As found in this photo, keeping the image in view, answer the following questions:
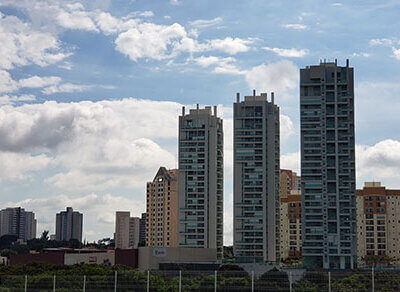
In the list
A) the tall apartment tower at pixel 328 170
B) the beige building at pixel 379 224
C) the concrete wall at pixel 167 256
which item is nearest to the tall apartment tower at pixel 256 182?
the concrete wall at pixel 167 256

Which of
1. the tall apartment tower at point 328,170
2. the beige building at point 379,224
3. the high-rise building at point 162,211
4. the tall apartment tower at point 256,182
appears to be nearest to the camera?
the tall apartment tower at point 328,170

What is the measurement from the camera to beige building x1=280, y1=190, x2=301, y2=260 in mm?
164125

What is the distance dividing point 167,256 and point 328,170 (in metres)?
32.2

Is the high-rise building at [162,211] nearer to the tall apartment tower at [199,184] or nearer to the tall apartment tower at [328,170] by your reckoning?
the tall apartment tower at [199,184]

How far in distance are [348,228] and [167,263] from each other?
1263 inches

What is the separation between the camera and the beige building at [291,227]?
16412 centimetres

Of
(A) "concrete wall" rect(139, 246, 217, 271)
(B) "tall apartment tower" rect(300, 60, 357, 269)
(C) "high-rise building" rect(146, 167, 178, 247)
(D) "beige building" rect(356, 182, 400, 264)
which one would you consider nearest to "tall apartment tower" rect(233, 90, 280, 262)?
(A) "concrete wall" rect(139, 246, 217, 271)

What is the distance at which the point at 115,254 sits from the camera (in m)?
108

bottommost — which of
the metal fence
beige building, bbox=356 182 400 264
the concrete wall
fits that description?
the concrete wall

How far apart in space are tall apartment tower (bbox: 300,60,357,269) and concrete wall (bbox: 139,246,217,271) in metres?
19.4

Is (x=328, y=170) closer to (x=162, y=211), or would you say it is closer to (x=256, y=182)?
(x=256, y=182)

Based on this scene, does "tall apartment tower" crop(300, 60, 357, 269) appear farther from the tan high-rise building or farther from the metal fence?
the metal fence

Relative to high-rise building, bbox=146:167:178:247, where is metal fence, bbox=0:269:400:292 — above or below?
below

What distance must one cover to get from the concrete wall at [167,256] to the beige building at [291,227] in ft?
182
